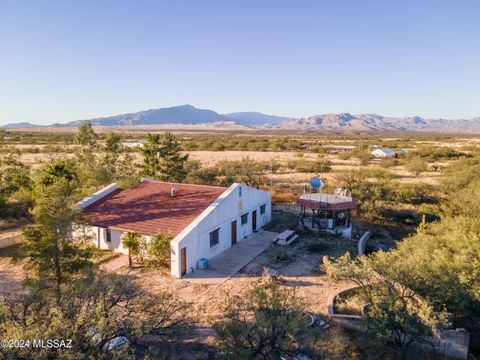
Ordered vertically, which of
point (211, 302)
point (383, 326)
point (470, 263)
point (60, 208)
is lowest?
point (211, 302)

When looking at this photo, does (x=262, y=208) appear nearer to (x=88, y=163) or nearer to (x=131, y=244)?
(x=131, y=244)

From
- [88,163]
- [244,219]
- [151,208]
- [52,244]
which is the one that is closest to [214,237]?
[244,219]

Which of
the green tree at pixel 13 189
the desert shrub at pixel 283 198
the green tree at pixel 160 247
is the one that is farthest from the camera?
the desert shrub at pixel 283 198

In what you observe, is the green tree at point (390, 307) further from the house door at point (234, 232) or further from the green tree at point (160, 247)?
the house door at point (234, 232)

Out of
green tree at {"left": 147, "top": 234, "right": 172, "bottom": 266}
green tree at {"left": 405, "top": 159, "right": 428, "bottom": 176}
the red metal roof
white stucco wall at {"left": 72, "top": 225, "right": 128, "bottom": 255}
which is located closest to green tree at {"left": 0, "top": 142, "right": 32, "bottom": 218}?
the red metal roof

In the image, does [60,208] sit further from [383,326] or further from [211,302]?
[383,326]

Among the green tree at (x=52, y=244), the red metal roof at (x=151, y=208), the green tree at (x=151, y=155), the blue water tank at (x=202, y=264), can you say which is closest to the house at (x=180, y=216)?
the red metal roof at (x=151, y=208)

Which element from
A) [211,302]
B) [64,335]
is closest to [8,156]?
[211,302]

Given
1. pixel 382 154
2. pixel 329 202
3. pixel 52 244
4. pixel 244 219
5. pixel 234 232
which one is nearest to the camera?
pixel 52 244
